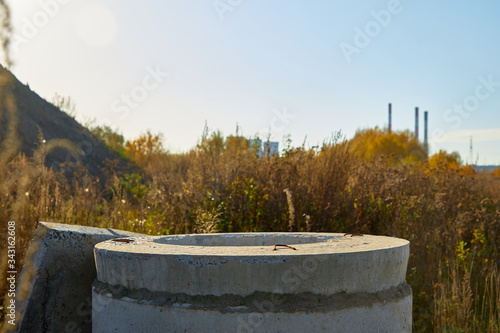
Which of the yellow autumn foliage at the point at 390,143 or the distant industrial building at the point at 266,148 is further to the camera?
the yellow autumn foliage at the point at 390,143

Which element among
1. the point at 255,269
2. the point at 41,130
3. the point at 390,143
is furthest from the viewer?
the point at 390,143

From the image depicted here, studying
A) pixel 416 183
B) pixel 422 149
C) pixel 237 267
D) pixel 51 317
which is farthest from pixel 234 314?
pixel 422 149

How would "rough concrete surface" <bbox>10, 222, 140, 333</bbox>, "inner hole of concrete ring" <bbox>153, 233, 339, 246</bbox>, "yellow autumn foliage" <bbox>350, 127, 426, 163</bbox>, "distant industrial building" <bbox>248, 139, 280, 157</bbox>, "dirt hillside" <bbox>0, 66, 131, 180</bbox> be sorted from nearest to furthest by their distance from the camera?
1. "rough concrete surface" <bbox>10, 222, 140, 333</bbox>
2. "inner hole of concrete ring" <bbox>153, 233, 339, 246</bbox>
3. "distant industrial building" <bbox>248, 139, 280, 157</bbox>
4. "dirt hillside" <bbox>0, 66, 131, 180</bbox>
5. "yellow autumn foliage" <bbox>350, 127, 426, 163</bbox>

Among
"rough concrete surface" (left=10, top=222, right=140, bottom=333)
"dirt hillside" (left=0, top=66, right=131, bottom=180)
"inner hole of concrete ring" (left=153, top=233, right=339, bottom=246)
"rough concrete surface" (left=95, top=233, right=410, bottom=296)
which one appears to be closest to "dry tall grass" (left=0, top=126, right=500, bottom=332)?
"inner hole of concrete ring" (left=153, top=233, right=339, bottom=246)

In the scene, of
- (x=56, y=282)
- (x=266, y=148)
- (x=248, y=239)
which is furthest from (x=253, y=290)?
(x=266, y=148)

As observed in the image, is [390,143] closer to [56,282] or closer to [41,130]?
[41,130]

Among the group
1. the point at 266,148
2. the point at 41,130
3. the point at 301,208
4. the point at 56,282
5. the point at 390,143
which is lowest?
the point at 56,282

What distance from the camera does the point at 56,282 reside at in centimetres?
340

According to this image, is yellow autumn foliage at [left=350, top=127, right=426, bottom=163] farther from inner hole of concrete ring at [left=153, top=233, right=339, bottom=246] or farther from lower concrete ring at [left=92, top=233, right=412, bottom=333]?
lower concrete ring at [left=92, top=233, right=412, bottom=333]

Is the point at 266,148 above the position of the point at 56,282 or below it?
above

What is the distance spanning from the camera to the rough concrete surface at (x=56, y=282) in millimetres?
3305

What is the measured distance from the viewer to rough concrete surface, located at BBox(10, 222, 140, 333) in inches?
130
